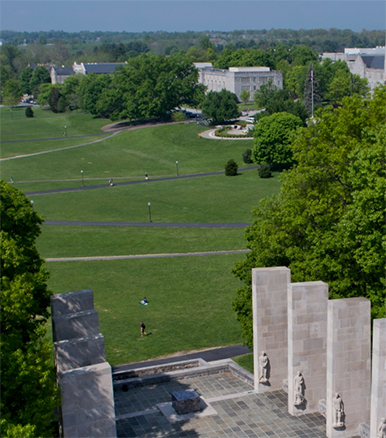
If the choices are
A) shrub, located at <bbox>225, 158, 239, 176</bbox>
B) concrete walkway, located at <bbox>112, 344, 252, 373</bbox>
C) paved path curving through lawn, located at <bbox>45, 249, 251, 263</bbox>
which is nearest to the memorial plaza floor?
concrete walkway, located at <bbox>112, 344, 252, 373</bbox>

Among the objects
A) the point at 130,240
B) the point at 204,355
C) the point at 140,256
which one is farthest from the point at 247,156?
the point at 204,355

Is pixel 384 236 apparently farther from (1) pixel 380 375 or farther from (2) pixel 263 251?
(2) pixel 263 251

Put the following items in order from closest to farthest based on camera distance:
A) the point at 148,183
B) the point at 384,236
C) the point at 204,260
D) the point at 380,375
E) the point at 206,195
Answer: the point at 380,375
the point at 384,236
the point at 204,260
the point at 206,195
the point at 148,183

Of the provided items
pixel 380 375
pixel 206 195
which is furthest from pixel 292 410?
pixel 206 195

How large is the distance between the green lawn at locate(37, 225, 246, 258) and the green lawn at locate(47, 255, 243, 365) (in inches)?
136

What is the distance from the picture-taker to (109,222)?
76562 millimetres

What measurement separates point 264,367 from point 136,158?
90.9 m

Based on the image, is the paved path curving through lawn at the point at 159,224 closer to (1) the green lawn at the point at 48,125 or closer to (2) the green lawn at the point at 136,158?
(2) the green lawn at the point at 136,158

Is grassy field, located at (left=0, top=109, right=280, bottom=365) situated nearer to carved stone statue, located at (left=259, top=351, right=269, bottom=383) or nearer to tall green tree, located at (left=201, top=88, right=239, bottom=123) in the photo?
tall green tree, located at (left=201, top=88, right=239, bottom=123)

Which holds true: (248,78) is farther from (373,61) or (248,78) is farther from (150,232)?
(150,232)

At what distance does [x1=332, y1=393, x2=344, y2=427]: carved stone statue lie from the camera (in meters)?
26.5

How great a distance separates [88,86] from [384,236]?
147381 millimetres

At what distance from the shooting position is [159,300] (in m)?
51.0

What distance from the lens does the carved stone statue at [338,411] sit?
26469 mm
